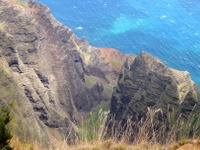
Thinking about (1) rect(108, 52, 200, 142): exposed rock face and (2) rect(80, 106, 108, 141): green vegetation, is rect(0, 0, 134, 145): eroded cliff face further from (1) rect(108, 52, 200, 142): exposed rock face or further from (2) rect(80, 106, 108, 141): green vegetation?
(2) rect(80, 106, 108, 141): green vegetation

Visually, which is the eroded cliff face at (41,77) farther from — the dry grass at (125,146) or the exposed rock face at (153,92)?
the dry grass at (125,146)

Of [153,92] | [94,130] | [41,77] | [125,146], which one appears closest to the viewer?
[94,130]

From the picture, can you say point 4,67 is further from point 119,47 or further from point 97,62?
point 119,47

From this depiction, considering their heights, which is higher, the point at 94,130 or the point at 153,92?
the point at 94,130

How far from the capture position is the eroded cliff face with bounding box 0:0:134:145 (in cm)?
7706

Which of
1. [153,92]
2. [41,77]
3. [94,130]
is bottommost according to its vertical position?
[41,77]

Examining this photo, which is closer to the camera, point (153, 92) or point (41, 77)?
point (153, 92)

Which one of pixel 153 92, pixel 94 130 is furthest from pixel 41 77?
pixel 94 130

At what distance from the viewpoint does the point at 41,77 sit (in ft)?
351

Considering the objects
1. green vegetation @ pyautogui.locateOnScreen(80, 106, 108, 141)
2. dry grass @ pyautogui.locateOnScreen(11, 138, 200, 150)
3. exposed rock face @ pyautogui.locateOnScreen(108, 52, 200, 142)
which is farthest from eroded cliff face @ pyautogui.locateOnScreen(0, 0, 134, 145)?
dry grass @ pyautogui.locateOnScreen(11, 138, 200, 150)

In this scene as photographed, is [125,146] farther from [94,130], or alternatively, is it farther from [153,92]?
[153,92]

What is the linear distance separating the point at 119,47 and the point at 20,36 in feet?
303

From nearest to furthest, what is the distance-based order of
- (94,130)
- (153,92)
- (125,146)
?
(94,130)
(125,146)
(153,92)

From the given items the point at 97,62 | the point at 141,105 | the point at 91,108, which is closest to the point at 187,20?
the point at 97,62
